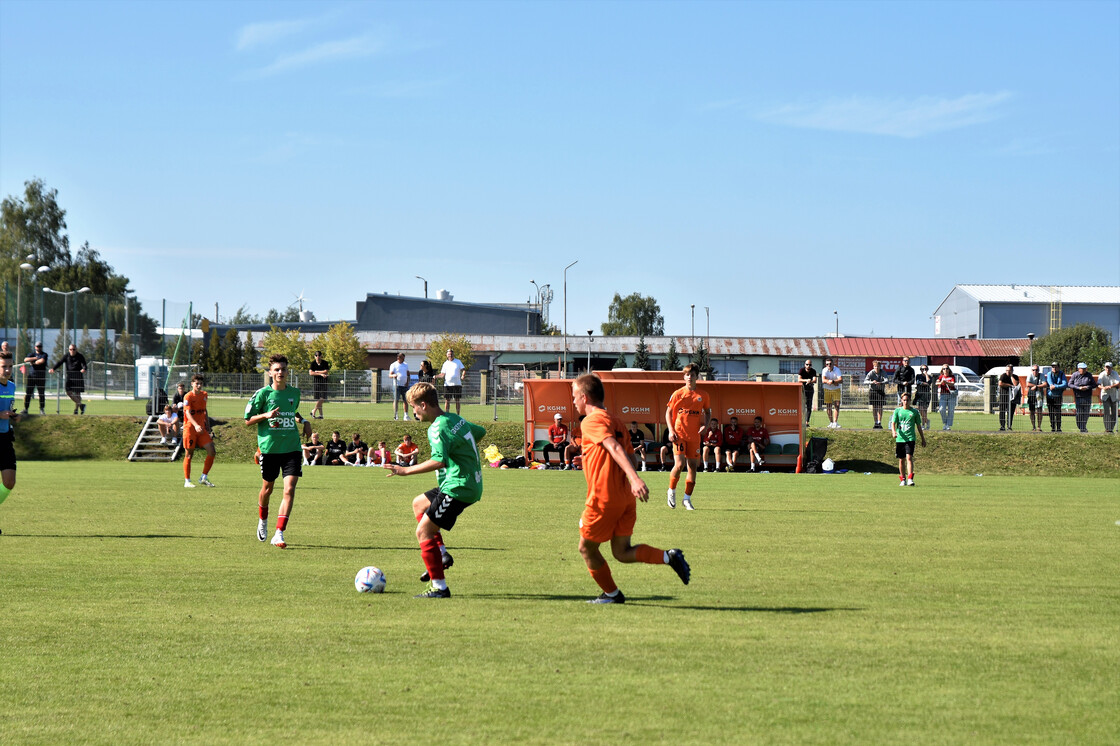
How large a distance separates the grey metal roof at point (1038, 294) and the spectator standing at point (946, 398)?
75760 mm

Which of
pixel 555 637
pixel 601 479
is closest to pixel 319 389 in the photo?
pixel 601 479

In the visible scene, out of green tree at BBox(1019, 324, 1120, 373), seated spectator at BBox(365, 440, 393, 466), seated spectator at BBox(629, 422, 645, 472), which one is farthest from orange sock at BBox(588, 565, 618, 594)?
green tree at BBox(1019, 324, 1120, 373)

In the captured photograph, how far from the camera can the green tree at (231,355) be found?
7000cm

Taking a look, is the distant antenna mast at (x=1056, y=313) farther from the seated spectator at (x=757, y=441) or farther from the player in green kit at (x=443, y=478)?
the player in green kit at (x=443, y=478)

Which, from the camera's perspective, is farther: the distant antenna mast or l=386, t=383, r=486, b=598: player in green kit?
the distant antenna mast

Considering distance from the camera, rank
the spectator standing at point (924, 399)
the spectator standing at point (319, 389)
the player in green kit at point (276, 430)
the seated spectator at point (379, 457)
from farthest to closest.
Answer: the spectator standing at point (319, 389)
the spectator standing at point (924, 399)
the seated spectator at point (379, 457)
the player in green kit at point (276, 430)

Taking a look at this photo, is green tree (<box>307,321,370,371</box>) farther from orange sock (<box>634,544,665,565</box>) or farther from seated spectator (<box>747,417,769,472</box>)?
orange sock (<box>634,544,665,565</box>)

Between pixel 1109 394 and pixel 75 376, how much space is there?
31.4 meters

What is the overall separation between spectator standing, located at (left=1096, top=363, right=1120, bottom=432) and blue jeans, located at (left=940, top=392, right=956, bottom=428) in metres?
3.87

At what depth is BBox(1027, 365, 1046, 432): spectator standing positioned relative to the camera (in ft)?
97.8

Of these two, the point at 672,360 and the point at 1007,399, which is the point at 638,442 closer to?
the point at 1007,399

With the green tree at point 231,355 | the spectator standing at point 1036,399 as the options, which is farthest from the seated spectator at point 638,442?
the green tree at point 231,355

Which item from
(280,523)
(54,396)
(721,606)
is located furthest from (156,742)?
(54,396)

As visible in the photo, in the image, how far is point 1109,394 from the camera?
2897cm
